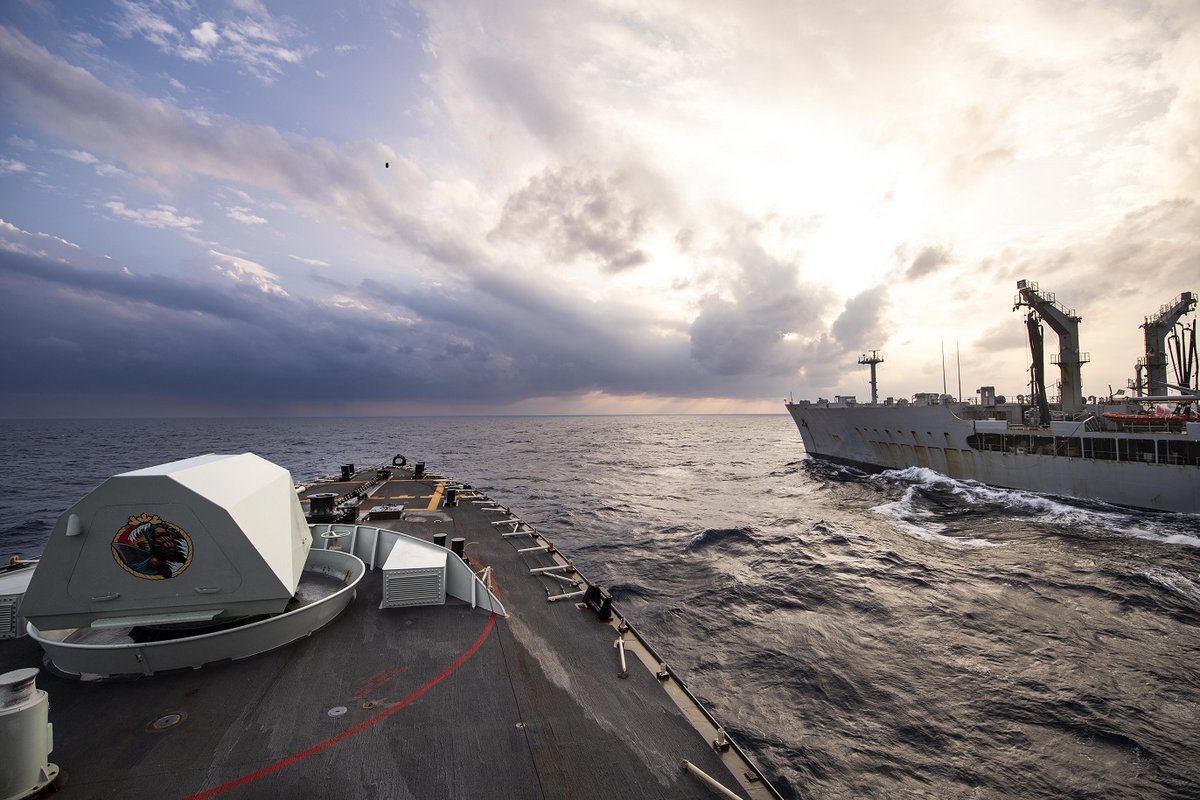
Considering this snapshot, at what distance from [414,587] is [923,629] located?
1710cm

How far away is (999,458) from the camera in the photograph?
41.9 metres

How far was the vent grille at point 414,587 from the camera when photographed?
37.9 ft

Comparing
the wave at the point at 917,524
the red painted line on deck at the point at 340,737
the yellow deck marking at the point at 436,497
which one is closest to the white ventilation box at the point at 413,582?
the red painted line on deck at the point at 340,737

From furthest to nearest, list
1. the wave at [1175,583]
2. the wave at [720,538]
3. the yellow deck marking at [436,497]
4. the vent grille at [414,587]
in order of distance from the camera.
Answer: the wave at [720,538] < the yellow deck marking at [436,497] < the wave at [1175,583] < the vent grille at [414,587]

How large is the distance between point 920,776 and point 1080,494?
41710 millimetres

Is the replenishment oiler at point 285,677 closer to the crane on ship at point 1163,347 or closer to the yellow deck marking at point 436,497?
the yellow deck marking at point 436,497

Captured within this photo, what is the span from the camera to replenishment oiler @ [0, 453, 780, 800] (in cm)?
618

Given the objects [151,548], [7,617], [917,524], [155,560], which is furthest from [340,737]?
[917,524]

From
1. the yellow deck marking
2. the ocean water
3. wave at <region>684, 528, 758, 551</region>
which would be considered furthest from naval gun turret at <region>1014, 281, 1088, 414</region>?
the yellow deck marking

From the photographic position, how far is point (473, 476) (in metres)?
56.7

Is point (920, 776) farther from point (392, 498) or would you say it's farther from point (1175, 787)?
point (392, 498)

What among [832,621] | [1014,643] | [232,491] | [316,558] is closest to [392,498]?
[316,558]

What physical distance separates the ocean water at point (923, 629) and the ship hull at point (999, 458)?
5.67 ft

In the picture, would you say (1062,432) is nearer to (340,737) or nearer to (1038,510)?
Answer: (1038,510)
